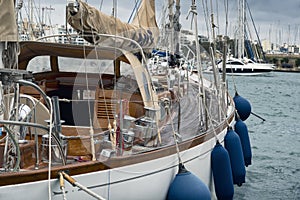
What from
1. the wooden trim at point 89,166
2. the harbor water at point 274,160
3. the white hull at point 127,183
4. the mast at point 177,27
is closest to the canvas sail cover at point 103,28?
the mast at point 177,27

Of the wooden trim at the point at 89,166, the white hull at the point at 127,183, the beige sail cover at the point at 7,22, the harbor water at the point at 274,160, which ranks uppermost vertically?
the beige sail cover at the point at 7,22

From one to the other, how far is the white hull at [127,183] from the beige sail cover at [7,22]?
5.38 ft

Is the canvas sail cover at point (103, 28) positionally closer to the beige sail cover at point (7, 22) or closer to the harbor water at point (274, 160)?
the beige sail cover at point (7, 22)

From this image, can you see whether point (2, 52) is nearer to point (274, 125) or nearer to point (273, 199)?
point (273, 199)

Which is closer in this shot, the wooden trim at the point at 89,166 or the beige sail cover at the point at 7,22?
the wooden trim at the point at 89,166

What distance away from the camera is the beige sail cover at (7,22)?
5.27 meters

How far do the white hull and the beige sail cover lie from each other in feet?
5.38

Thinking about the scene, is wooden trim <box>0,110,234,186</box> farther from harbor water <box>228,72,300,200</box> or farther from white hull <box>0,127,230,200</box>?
harbor water <box>228,72,300,200</box>

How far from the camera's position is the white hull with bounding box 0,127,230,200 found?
4.57 metres

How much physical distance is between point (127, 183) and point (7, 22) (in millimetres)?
2142

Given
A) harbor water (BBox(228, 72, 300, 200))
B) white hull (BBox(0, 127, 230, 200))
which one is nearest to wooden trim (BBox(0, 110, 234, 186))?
white hull (BBox(0, 127, 230, 200))

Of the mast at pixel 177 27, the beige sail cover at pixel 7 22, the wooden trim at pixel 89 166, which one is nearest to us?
the wooden trim at pixel 89 166

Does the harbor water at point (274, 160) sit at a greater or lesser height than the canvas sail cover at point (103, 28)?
lesser

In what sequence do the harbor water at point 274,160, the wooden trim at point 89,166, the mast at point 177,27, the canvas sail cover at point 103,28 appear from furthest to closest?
1. the mast at point 177,27
2. the harbor water at point 274,160
3. the canvas sail cover at point 103,28
4. the wooden trim at point 89,166
